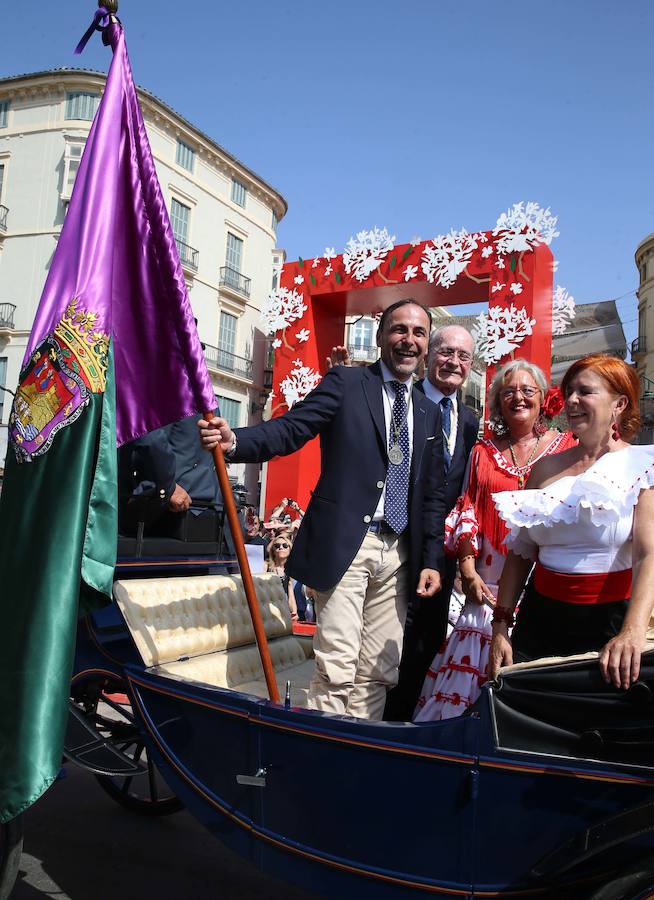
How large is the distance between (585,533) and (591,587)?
0.15 metres

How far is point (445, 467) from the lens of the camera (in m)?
3.26

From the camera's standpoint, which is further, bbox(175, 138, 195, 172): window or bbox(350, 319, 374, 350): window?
bbox(350, 319, 374, 350): window

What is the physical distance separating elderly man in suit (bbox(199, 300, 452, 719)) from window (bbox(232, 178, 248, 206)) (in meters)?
28.5

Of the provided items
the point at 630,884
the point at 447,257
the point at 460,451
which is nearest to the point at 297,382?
the point at 447,257

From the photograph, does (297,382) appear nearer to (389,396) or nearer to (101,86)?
(389,396)

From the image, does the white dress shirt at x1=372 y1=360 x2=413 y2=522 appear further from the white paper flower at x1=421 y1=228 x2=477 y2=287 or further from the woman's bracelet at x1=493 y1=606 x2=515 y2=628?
the white paper flower at x1=421 y1=228 x2=477 y2=287

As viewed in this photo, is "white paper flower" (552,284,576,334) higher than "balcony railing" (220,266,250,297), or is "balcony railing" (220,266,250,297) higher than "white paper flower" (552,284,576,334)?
"balcony railing" (220,266,250,297)

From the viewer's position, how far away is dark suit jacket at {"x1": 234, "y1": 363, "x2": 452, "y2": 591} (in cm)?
260

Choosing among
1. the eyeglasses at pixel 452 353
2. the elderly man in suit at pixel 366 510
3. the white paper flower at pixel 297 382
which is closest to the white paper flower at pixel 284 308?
the white paper flower at pixel 297 382

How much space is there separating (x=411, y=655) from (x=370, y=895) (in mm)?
1218

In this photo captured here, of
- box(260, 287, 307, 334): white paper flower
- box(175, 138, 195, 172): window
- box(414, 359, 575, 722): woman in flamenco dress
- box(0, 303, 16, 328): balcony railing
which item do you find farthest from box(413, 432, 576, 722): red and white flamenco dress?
box(175, 138, 195, 172): window

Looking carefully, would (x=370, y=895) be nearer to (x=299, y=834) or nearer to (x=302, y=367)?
(x=299, y=834)

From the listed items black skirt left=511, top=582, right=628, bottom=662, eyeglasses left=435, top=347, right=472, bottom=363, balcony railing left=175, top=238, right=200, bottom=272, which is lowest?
black skirt left=511, top=582, right=628, bottom=662

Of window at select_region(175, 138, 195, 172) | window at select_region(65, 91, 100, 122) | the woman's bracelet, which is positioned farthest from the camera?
window at select_region(175, 138, 195, 172)
